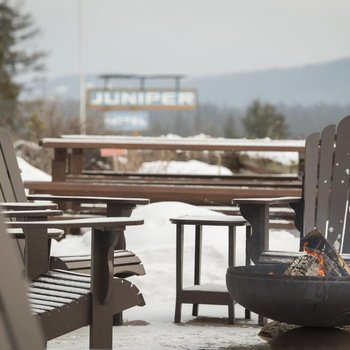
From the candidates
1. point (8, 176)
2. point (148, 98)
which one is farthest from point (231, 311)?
point (148, 98)

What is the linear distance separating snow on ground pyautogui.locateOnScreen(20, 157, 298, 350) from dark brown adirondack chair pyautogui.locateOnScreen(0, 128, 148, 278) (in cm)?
29

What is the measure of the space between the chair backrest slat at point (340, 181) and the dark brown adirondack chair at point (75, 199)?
3.65 feet

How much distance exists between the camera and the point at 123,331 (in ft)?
15.3

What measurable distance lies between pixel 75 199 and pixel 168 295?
3.78ft

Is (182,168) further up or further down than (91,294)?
further down

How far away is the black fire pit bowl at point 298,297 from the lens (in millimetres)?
3589

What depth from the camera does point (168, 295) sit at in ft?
18.8

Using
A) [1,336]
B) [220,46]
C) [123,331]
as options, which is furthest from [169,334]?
[220,46]

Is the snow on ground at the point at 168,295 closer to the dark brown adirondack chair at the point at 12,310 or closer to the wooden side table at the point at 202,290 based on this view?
the wooden side table at the point at 202,290

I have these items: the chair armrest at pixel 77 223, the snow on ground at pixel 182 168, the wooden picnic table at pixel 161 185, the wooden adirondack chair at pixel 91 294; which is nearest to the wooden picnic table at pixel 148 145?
the wooden picnic table at pixel 161 185

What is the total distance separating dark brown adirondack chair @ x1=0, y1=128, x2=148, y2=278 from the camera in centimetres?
430

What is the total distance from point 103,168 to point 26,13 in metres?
28.6

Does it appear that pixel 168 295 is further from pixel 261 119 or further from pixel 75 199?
pixel 261 119

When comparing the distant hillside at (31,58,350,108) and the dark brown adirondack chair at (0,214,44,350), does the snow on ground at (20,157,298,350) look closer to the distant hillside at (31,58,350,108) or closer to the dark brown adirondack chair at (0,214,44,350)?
the dark brown adirondack chair at (0,214,44,350)
